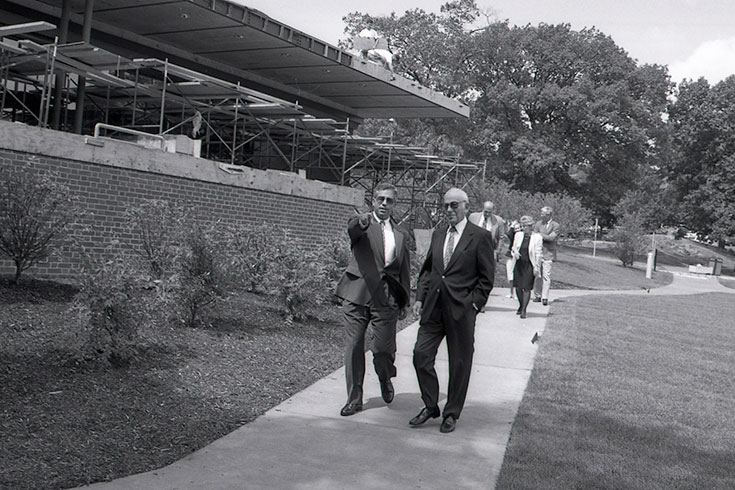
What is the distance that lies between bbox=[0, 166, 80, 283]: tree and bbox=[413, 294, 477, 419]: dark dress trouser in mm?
4109

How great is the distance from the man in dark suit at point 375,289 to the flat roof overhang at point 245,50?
10273mm

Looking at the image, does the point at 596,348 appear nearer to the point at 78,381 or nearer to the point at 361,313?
the point at 361,313

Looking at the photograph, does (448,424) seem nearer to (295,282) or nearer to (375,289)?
(375,289)

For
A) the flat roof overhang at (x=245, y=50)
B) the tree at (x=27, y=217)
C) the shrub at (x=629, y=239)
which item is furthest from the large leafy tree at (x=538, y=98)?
the tree at (x=27, y=217)

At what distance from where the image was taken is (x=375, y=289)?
6008 mm

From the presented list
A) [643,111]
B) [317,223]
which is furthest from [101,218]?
[643,111]

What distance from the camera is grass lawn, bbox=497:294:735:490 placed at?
4805mm

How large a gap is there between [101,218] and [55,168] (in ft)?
3.00

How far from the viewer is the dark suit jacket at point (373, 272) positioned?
6.00 metres

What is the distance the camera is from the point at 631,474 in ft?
15.8

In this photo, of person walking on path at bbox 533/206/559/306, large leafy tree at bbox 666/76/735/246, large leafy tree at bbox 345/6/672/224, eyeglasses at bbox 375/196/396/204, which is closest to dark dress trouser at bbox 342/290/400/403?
eyeglasses at bbox 375/196/396/204

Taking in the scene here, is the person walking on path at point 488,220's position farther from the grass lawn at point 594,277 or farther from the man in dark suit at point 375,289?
the grass lawn at point 594,277

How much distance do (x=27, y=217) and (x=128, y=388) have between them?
111 inches

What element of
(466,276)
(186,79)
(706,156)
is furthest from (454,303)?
(706,156)
